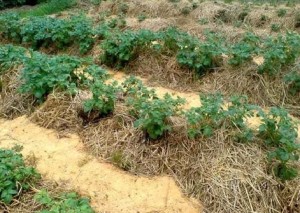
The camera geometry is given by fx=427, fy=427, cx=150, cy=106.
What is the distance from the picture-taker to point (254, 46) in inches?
244

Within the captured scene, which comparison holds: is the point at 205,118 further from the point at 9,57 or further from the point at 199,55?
the point at 9,57

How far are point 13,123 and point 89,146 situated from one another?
1183mm

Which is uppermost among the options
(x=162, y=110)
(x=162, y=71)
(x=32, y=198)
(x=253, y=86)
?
(x=162, y=110)

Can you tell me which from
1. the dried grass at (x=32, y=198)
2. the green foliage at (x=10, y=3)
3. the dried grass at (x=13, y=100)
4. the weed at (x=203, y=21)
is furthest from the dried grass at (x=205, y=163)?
the green foliage at (x=10, y=3)

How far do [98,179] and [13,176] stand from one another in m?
0.80

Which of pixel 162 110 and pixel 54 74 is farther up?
pixel 162 110

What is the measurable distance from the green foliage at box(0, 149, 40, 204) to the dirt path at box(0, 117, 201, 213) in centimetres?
26

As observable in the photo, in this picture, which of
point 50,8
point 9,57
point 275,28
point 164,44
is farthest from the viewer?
point 50,8

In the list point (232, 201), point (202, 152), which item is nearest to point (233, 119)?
point (202, 152)

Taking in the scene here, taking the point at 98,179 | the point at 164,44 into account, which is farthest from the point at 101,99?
the point at 164,44

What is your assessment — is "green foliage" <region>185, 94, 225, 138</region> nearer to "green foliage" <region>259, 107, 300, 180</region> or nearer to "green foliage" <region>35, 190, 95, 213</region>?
"green foliage" <region>259, 107, 300, 180</region>

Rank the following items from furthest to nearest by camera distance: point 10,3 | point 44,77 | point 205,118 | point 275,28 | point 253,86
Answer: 1. point 10,3
2. point 275,28
3. point 253,86
4. point 44,77
5. point 205,118

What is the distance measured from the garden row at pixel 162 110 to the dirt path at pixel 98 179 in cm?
53

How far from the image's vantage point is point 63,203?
351 cm
